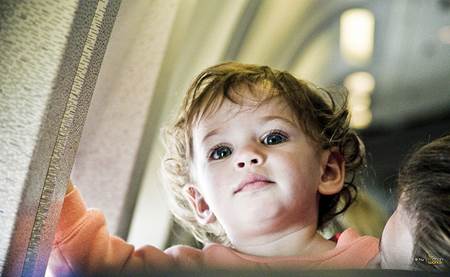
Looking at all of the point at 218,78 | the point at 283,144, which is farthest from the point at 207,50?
the point at 283,144

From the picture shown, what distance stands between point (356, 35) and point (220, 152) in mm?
318

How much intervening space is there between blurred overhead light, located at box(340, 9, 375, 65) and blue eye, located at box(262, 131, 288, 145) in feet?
0.72

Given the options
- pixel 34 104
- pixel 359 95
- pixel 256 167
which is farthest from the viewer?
pixel 359 95

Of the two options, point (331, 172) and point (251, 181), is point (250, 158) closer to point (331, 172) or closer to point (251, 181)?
point (251, 181)

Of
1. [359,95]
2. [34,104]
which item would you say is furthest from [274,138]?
[34,104]

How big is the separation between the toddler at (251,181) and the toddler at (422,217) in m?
0.03

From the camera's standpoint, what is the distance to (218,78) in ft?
2.82

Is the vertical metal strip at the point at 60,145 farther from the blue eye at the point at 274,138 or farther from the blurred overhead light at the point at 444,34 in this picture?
the blurred overhead light at the point at 444,34

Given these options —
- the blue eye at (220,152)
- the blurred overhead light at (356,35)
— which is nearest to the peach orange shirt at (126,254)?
the blue eye at (220,152)

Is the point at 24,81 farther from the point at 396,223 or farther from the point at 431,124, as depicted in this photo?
the point at 431,124

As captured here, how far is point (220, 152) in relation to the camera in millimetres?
835

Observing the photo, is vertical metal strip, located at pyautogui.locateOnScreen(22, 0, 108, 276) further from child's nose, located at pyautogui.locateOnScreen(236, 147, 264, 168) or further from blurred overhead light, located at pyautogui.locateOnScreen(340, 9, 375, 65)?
blurred overhead light, located at pyautogui.locateOnScreen(340, 9, 375, 65)

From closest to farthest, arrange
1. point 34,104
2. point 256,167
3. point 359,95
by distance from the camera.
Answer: point 34,104 → point 256,167 → point 359,95

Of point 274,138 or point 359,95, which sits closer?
point 274,138
